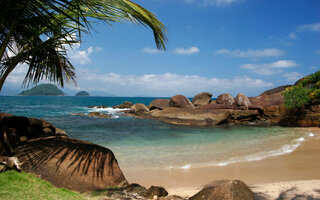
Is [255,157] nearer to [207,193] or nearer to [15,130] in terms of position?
[207,193]

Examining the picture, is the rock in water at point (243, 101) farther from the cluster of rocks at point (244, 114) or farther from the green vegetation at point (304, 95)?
the green vegetation at point (304, 95)

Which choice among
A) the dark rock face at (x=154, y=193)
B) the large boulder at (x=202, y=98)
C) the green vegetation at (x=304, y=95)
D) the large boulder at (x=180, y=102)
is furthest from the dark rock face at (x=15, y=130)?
the large boulder at (x=202, y=98)

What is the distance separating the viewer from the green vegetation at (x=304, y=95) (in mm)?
16442

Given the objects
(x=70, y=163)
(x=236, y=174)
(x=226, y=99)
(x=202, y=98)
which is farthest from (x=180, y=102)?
(x=70, y=163)

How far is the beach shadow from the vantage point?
13.6ft

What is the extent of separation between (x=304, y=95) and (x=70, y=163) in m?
18.7

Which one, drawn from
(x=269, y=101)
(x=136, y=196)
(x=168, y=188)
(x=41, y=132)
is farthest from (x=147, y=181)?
(x=269, y=101)

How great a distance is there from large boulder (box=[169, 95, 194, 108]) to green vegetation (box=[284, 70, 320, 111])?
9.46 m

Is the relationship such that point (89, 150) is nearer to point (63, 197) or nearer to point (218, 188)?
point (63, 197)

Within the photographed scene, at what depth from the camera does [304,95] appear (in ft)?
54.6

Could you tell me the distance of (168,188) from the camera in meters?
5.13

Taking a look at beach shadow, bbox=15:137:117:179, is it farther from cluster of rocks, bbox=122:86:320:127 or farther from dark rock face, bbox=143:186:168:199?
cluster of rocks, bbox=122:86:320:127

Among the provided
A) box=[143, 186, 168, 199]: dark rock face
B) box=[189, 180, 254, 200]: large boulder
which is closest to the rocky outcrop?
box=[143, 186, 168, 199]: dark rock face

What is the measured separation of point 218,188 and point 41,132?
230 inches
